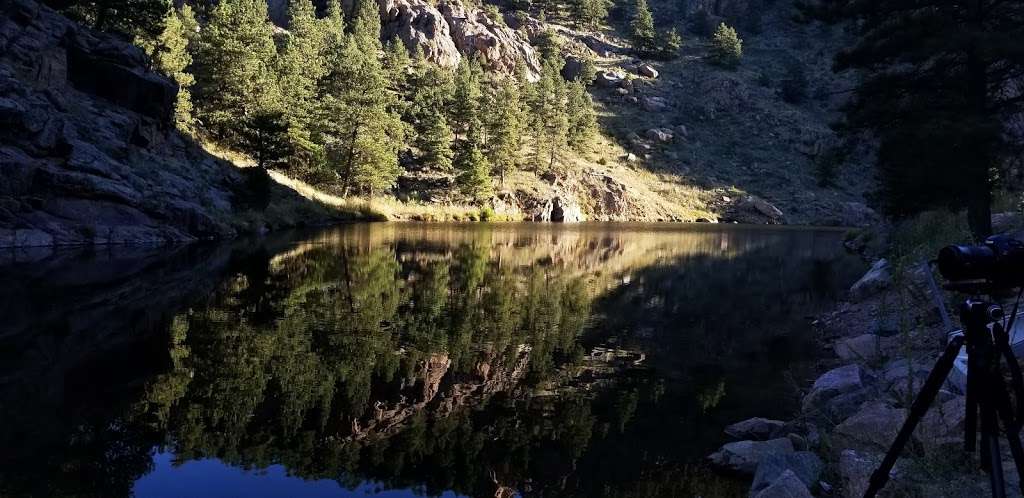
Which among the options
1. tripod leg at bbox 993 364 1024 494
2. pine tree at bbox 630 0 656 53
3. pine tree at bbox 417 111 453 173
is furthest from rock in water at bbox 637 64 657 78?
tripod leg at bbox 993 364 1024 494

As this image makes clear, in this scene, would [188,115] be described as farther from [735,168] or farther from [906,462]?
[735,168]

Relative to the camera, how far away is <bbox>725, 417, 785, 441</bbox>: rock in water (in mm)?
7883

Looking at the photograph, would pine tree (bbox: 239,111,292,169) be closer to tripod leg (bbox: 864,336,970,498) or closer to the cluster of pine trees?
the cluster of pine trees

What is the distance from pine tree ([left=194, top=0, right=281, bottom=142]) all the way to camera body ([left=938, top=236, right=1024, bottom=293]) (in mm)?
50757

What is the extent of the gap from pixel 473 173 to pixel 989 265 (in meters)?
61.2

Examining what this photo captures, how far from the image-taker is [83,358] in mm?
10102

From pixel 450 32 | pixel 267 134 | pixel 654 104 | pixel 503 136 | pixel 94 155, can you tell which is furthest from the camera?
pixel 654 104

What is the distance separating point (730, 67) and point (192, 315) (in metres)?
114

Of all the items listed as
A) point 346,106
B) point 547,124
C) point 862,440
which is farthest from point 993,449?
point 547,124

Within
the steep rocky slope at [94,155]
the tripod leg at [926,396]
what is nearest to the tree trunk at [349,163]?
the steep rocky slope at [94,155]

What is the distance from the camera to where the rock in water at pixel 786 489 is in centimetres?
533

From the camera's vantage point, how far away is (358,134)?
5631cm

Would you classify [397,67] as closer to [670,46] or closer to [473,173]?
[473,173]

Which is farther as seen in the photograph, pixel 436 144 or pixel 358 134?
pixel 436 144
